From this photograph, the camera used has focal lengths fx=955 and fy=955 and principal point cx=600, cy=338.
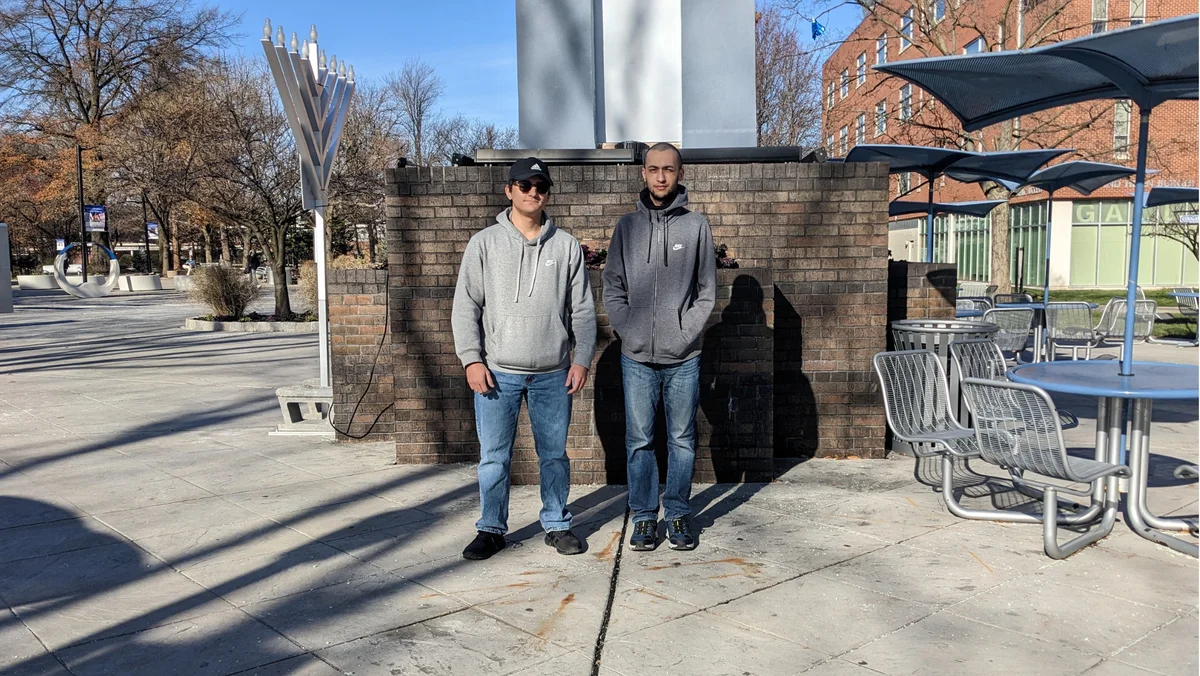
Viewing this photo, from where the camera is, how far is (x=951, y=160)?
40.7ft

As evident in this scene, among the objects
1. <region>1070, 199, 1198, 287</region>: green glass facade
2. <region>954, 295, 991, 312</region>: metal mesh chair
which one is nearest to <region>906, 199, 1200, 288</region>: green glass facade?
<region>1070, 199, 1198, 287</region>: green glass facade

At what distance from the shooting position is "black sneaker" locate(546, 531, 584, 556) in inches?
187

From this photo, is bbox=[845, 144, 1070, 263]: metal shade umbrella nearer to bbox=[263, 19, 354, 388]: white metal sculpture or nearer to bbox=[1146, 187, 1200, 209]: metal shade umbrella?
bbox=[1146, 187, 1200, 209]: metal shade umbrella

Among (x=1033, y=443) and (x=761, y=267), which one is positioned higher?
(x=761, y=267)

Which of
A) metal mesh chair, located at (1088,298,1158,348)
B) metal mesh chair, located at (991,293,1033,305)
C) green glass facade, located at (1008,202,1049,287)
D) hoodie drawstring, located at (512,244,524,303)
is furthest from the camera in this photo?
green glass facade, located at (1008,202,1049,287)

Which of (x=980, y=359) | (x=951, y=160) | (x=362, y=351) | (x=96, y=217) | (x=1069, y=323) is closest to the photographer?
(x=980, y=359)

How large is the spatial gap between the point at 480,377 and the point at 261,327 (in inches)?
660

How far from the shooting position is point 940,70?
5.48 meters

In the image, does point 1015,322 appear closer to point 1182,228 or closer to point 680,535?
point 680,535

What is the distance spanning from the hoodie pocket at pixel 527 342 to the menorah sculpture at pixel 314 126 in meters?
3.74

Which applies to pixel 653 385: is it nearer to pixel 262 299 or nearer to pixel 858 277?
pixel 858 277

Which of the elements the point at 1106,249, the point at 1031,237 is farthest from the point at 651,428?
the point at 1031,237

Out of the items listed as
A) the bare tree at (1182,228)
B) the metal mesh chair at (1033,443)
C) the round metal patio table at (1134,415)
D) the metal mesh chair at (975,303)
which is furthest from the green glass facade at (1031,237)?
the metal mesh chair at (1033,443)

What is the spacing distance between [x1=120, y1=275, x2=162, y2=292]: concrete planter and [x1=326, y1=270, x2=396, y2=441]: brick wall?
3841cm
